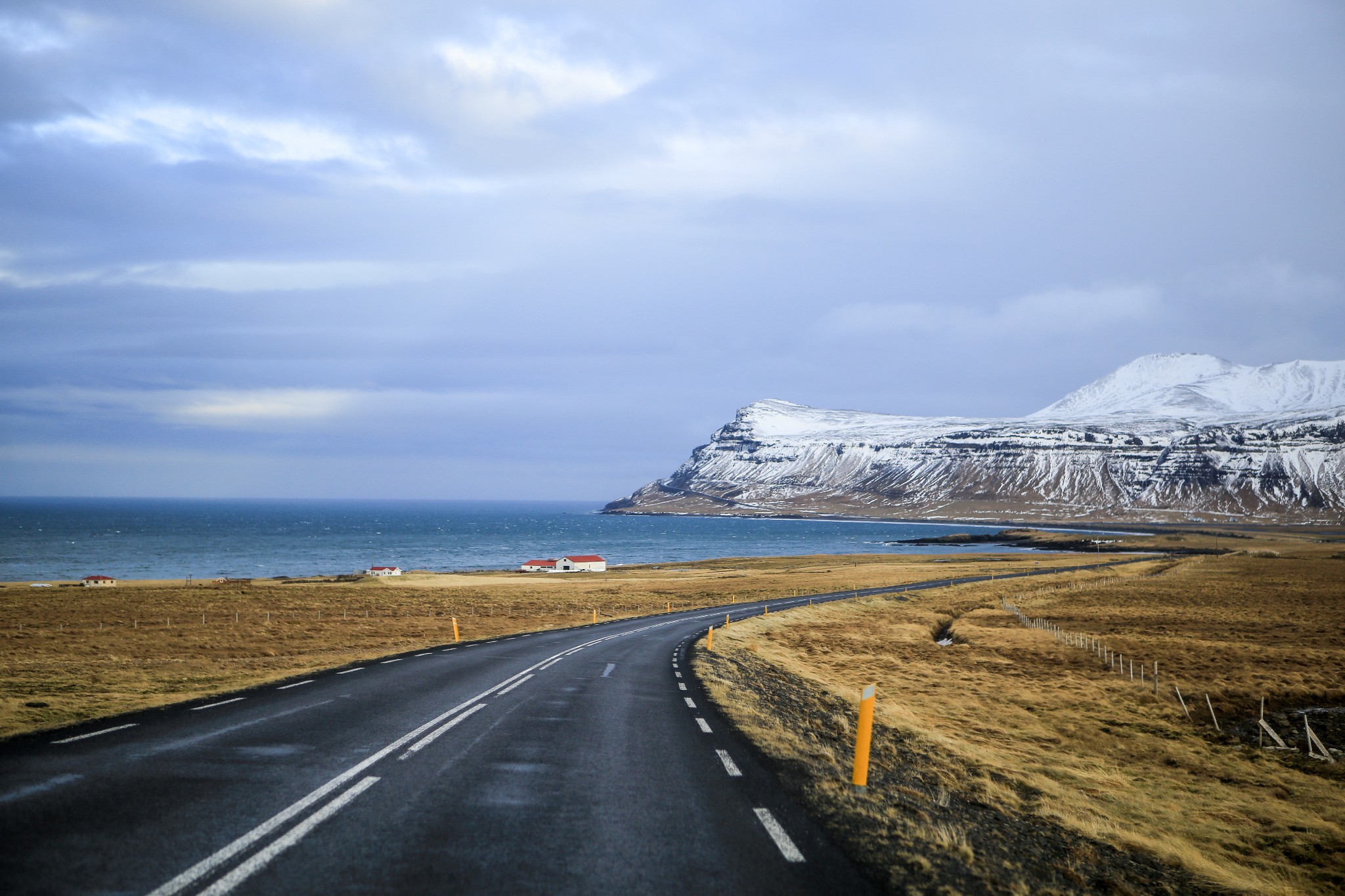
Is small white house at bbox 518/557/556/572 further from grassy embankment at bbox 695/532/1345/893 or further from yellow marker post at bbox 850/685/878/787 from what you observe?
yellow marker post at bbox 850/685/878/787

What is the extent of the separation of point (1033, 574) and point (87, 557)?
126m

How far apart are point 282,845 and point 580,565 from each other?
10425 centimetres

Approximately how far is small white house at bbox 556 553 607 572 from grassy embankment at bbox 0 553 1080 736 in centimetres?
628

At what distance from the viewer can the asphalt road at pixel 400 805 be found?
6.32m

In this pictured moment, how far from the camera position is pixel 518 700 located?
52.1 ft

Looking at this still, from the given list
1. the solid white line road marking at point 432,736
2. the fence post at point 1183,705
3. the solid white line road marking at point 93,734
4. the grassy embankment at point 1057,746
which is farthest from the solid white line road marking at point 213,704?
the fence post at point 1183,705

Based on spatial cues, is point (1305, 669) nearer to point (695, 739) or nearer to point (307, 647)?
point (695, 739)

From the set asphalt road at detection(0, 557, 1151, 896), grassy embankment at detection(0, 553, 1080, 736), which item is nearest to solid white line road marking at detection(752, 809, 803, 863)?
asphalt road at detection(0, 557, 1151, 896)

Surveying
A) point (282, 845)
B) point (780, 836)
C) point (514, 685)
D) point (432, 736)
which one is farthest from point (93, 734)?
point (780, 836)

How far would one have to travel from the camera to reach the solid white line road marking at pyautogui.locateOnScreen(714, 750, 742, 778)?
399 inches

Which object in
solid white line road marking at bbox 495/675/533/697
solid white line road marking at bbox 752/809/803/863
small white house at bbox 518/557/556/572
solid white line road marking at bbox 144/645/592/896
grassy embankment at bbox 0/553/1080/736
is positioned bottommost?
small white house at bbox 518/557/556/572

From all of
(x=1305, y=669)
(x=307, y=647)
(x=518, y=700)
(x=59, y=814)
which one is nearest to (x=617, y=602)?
(x=307, y=647)

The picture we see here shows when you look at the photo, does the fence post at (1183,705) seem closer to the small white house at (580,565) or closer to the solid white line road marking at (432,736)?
the solid white line road marking at (432,736)

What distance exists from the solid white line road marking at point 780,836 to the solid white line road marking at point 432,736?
16.3 ft
